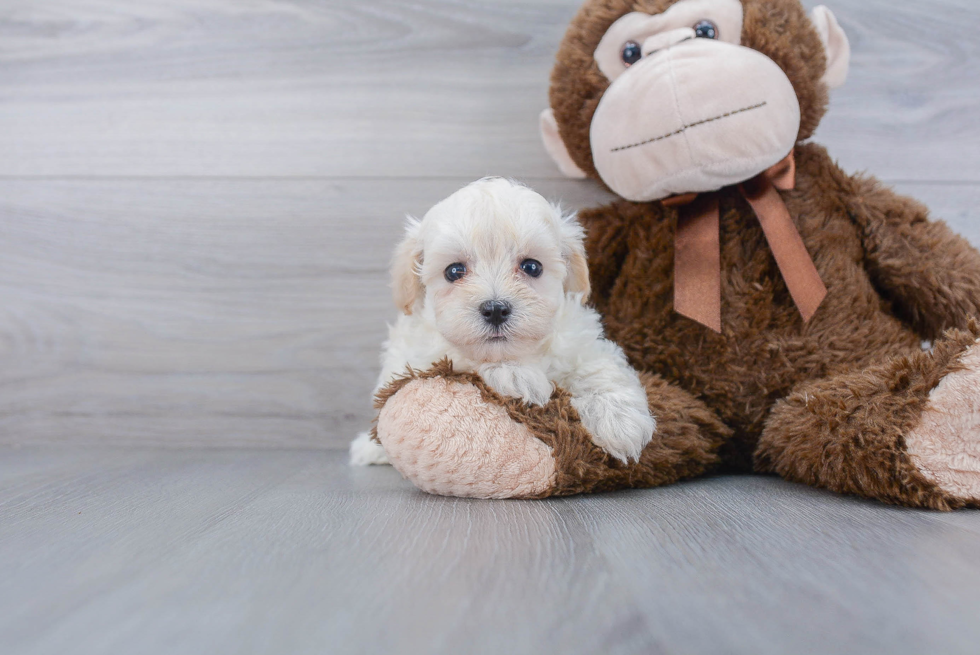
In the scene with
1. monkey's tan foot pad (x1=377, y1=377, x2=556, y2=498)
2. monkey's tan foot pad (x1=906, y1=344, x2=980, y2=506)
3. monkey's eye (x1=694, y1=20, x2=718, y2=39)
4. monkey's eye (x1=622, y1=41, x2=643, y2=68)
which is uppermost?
monkey's eye (x1=694, y1=20, x2=718, y2=39)

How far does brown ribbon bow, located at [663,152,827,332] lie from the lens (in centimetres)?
92

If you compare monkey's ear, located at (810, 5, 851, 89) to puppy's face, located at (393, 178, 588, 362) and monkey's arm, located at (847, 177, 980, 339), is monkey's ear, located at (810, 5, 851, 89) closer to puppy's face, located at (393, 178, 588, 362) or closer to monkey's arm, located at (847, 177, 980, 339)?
monkey's arm, located at (847, 177, 980, 339)

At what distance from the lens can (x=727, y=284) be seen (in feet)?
3.18

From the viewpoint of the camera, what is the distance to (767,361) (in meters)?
0.93

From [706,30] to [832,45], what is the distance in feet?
0.76

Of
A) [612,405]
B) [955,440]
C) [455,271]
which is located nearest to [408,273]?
[455,271]

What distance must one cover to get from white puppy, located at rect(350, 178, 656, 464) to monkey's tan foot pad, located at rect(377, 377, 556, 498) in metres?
0.05

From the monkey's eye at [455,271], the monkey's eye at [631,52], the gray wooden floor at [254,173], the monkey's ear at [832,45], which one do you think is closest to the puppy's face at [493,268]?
the monkey's eye at [455,271]

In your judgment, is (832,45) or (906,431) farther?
(832,45)

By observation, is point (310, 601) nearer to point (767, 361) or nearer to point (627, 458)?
point (627, 458)

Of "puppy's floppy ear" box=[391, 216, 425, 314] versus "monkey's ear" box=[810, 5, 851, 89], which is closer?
"puppy's floppy ear" box=[391, 216, 425, 314]

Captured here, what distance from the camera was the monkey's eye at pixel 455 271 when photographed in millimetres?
827

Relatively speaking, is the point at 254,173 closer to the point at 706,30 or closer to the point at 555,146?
the point at 555,146

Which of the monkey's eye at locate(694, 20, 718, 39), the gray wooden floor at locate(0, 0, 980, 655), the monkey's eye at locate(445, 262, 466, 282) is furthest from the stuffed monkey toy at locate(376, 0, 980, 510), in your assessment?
the gray wooden floor at locate(0, 0, 980, 655)
